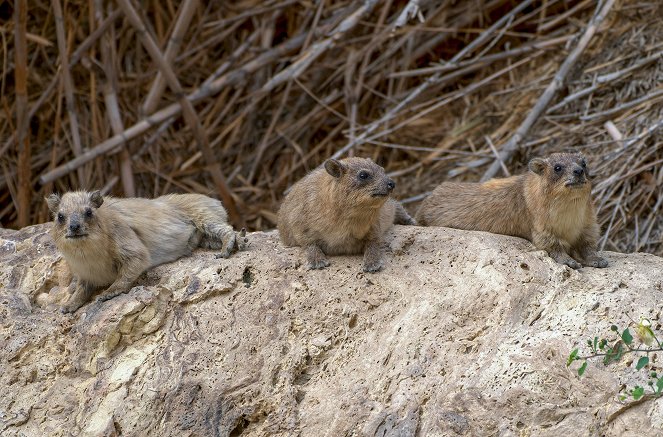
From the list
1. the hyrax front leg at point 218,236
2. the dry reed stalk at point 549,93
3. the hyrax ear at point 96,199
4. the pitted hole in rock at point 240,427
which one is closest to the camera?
the pitted hole in rock at point 240,427

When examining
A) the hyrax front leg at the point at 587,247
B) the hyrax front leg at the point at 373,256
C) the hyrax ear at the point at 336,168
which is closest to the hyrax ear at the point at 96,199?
the hyrax ear at the point at 336,168

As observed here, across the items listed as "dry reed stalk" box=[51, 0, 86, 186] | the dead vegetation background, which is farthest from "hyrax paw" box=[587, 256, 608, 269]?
"dry reed stalk" box=[51, 0, 86, 186]

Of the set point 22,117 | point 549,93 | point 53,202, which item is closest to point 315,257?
point 53,202

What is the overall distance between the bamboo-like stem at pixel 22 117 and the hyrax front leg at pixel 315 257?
12.9 feet

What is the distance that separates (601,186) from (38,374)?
476cm

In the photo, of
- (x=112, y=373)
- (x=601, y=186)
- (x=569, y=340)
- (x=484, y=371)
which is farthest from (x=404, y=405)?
(x=601, y=186)

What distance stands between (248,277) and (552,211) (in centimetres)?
200

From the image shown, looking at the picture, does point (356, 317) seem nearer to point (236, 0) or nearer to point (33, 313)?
point (33, 313)

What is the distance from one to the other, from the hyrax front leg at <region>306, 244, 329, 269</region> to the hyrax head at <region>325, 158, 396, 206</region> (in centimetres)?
41

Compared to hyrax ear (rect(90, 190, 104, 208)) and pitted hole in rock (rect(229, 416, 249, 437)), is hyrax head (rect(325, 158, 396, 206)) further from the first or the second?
pitted hole in rock (rect(229, 416, 249, 437))

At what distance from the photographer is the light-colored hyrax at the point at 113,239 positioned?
623 cm

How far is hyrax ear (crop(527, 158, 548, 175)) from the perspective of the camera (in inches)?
260

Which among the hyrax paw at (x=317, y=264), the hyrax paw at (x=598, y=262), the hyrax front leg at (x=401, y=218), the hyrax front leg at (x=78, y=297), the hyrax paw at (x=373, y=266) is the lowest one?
the hyrax paw at (x=598, y=262)

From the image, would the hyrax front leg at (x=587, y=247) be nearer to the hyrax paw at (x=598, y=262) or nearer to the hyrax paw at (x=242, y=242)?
the hyrax paw at (x=598, y=262)
